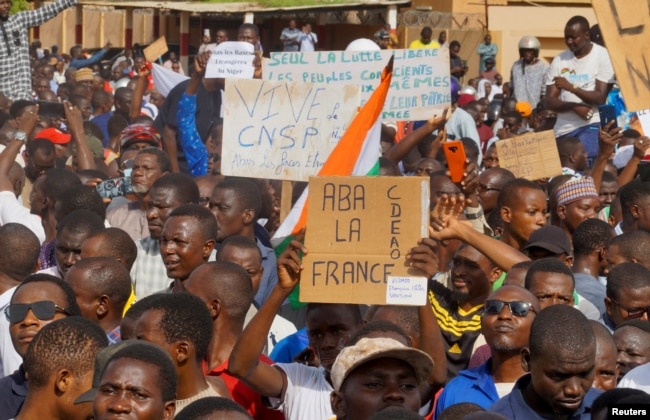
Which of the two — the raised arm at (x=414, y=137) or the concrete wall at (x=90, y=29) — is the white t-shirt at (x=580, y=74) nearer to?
the raised arm at (x=414, y=137)

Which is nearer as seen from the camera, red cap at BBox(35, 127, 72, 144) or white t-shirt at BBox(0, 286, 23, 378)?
white t-shirt at BBox(0, 286, 23, 378)

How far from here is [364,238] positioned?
5.92 m

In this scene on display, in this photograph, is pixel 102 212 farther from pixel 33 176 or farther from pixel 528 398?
pixel 528 398

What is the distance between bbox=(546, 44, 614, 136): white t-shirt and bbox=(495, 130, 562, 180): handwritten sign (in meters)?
2.15

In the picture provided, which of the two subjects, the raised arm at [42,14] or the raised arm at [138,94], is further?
the raised arm at [42,14]

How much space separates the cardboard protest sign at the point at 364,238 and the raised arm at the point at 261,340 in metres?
0.07

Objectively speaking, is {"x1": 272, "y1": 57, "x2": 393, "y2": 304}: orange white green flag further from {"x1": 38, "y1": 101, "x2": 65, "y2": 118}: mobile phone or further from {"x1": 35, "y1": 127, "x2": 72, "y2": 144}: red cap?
{"x1": 38, "y1": 101, "x2": 65, "y2": 118}: mobile phone

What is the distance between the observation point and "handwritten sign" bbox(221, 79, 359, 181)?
8781mm

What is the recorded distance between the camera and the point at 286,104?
8961 millimetres

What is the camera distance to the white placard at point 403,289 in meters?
5.72

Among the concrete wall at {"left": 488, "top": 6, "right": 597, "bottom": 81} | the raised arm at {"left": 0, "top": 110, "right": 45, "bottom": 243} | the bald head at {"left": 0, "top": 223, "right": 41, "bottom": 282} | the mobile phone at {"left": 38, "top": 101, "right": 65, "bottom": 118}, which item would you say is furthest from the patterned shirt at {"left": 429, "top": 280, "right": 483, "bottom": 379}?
the concrete wall at {"left": 488, "top": 6, "right": 597, "bottom": 81}

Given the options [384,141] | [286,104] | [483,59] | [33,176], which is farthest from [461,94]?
[286,104]

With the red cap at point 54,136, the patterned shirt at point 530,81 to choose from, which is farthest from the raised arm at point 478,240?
the patterned shirt at point 530,81

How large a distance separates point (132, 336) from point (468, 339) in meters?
1.79
